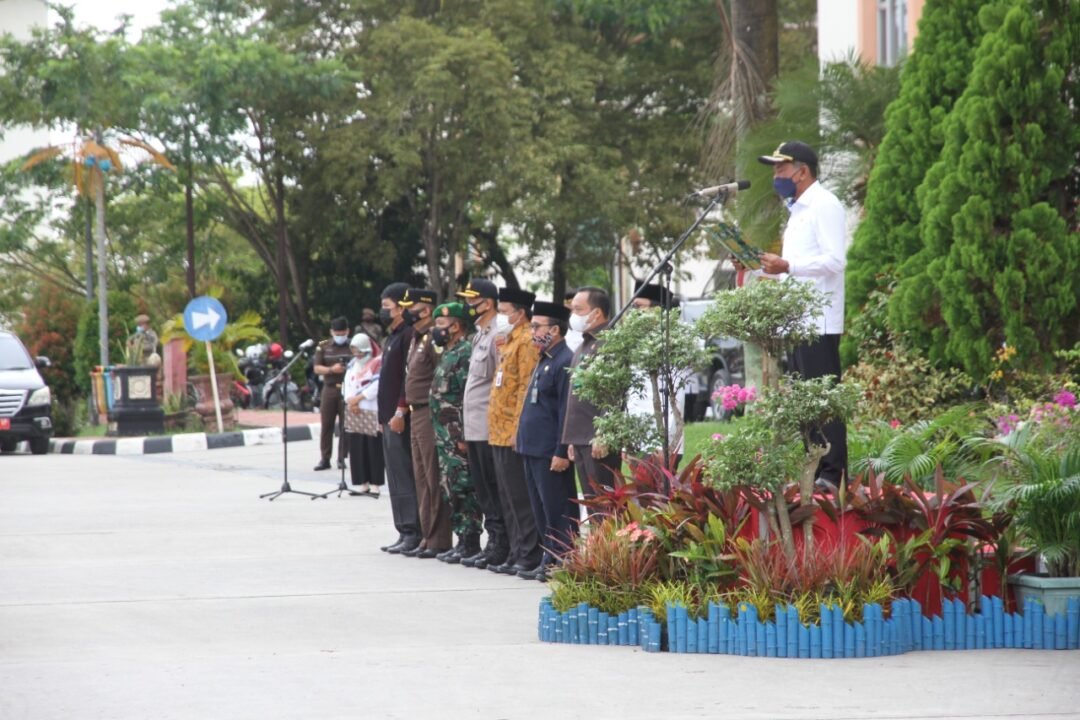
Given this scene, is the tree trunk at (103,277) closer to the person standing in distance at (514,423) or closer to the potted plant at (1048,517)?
the person standing in distance at (514,423)

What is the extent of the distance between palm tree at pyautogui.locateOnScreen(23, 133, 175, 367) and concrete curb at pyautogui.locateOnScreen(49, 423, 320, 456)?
3.23 m

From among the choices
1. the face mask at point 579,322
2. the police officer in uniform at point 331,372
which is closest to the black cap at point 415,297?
the face mask at point 579,322

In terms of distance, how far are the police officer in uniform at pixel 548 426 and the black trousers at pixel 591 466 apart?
0.14m

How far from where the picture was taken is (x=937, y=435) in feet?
40.9

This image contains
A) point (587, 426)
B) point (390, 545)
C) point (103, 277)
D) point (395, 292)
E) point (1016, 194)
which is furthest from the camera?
point (103, 277)

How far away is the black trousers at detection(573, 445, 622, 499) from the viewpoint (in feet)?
35.5

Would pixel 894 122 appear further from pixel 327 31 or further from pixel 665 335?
pixel 327 31

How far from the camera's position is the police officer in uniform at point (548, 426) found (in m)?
11.1

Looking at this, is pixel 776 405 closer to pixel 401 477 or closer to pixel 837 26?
pixel 401 477

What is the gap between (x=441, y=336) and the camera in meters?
12.4

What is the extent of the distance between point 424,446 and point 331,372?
717 cm

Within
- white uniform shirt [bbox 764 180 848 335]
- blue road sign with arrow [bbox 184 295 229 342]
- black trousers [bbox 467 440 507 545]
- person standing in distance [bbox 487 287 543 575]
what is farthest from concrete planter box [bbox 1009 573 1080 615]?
blue road sign with arrow [bbox 184 295 229 342]

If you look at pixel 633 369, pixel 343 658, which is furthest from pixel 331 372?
pixel 343 658

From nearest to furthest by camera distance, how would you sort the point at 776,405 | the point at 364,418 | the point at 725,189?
the point at 776,405, the point at 725,189, the point at 364,418
